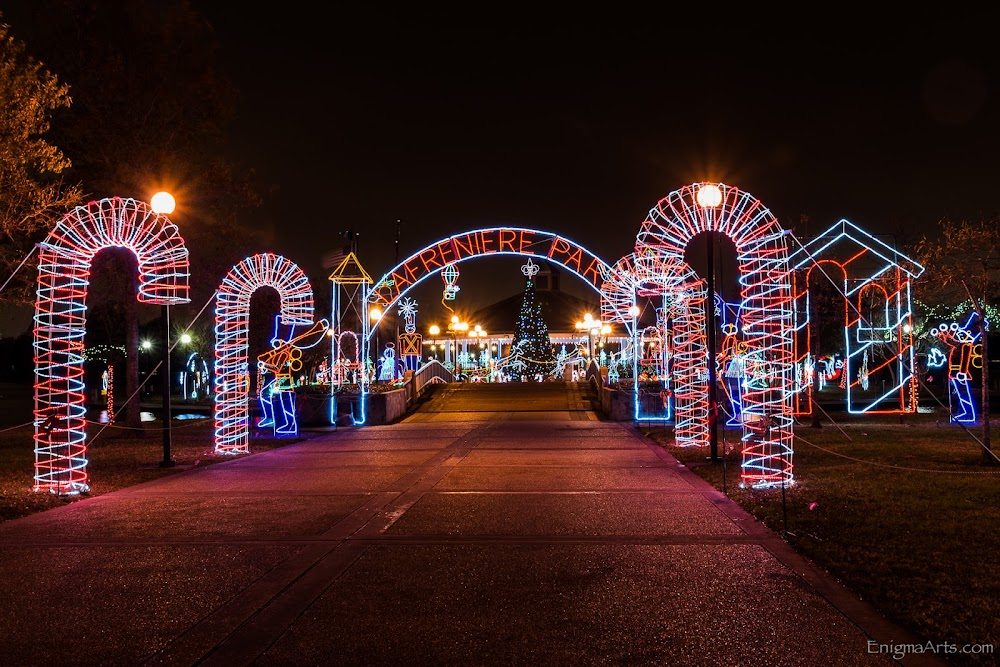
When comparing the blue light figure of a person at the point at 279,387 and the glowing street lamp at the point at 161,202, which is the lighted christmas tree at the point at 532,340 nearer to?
the blue light figure of a person at the point at 279,387

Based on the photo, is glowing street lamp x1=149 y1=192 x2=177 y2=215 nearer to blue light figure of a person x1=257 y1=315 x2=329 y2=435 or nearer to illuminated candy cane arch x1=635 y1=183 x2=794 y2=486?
blue light figure of a person x1=257 y1=315 x2=329 y2=435

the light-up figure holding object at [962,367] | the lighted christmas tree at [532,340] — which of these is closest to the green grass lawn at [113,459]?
the light-up figure holding object at [962,367]

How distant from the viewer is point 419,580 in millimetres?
7172

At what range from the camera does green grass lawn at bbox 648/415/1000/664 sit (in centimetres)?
613

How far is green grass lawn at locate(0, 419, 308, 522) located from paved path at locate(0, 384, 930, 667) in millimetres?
634

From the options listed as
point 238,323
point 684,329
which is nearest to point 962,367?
point 684,329

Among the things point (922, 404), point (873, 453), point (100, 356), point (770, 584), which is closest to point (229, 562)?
point (770, 584)

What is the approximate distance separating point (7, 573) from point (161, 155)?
55.2 feet

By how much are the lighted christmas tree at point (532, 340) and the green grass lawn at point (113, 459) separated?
2631 cm

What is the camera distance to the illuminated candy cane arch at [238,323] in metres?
19.0

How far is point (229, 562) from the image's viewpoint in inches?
310

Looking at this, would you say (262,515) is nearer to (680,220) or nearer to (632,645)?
(632,645)

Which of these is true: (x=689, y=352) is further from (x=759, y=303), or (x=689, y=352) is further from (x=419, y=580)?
(x=419, y=580)

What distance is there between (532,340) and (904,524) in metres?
42.6
